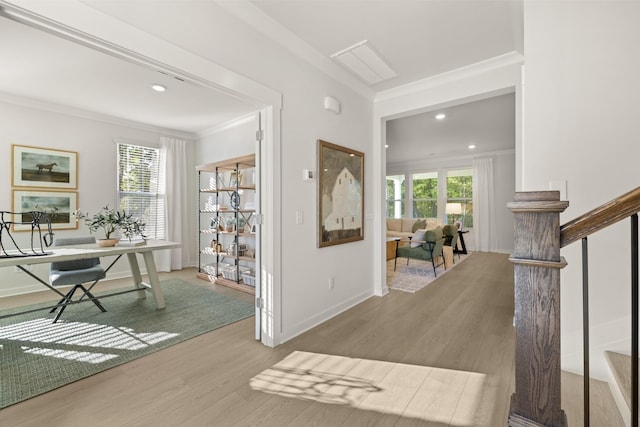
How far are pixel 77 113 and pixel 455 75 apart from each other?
5414mm

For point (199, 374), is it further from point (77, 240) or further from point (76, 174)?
point (76, 174)

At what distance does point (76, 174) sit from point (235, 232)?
2.62 meters

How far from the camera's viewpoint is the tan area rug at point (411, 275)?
4277 mm

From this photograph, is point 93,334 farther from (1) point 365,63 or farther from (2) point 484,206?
(2) point 484,206

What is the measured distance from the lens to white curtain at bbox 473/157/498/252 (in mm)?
7570

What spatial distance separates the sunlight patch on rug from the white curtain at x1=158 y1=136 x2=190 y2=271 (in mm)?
4110

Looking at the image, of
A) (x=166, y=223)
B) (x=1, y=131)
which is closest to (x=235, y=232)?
(x=166, y=223)

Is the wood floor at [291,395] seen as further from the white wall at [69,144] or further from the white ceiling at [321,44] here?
the white wall at [69,144]

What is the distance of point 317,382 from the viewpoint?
6.31 feet

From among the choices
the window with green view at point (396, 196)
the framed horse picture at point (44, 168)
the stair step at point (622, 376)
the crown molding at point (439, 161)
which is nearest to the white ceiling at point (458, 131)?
the crown molding at point (439, 161)

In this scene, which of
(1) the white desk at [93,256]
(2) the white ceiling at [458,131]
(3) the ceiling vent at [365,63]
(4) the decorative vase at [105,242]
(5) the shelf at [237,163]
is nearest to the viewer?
(1) the white desk at [93,256]

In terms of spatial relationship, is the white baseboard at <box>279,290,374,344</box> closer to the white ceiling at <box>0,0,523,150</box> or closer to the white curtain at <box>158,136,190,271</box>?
the white ceiling at <box>0,0,523,150</box>

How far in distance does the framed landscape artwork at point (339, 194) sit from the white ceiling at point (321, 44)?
978mm

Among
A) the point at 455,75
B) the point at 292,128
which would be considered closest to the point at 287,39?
the point at 292,128
